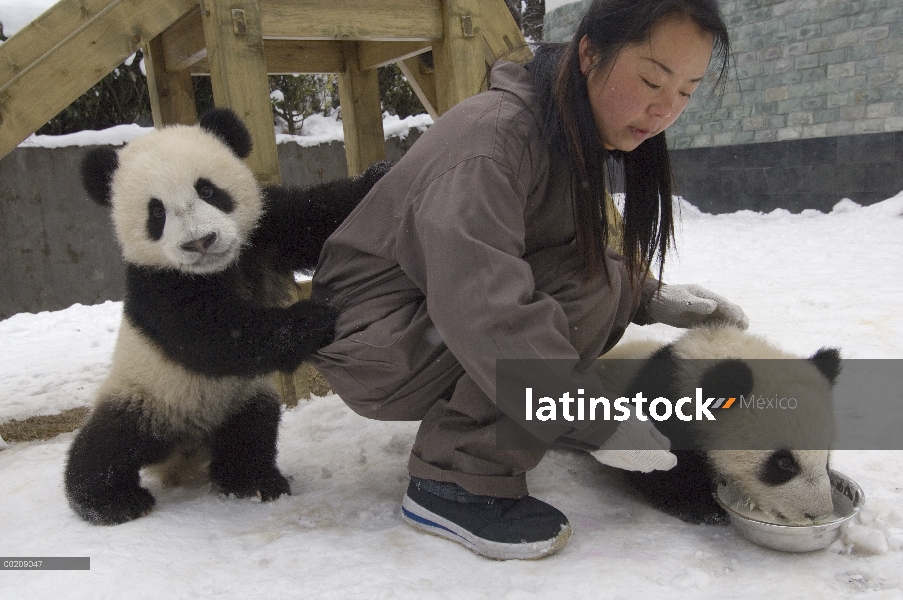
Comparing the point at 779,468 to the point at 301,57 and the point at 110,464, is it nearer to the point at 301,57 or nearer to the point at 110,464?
the point at 110,464

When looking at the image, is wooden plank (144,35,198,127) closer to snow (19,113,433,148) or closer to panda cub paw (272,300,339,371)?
snow (19,113,433,148)

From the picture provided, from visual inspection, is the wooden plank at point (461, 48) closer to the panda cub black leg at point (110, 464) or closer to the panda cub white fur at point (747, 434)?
the panda cub white fur at point (747, 434)

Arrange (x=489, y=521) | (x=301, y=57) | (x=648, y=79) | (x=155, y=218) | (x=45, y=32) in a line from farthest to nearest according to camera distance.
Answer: (x=301, y=57) < (x=45, y=32) < (x=155, y=218) < (x=489, y=521) < (x=648, y=79)

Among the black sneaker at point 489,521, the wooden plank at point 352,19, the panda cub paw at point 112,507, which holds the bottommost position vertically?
the black sneaker at point 489,521

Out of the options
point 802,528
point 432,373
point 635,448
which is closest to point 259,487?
point 432,373

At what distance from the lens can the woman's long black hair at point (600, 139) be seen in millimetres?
1689

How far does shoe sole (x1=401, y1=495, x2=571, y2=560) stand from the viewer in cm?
181

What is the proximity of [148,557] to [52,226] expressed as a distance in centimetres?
579

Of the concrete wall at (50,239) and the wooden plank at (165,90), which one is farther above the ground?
the wooden plank at (165,90)

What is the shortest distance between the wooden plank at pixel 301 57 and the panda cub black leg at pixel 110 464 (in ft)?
7.79

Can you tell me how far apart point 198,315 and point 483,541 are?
1.02 m

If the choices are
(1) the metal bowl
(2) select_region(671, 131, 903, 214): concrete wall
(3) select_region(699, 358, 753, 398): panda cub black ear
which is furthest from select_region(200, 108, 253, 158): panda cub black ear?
(2) select_region(671, 131, 903, 214): concrete wall

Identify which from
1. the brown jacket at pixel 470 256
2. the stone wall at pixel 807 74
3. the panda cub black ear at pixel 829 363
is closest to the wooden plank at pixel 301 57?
the brown jacket at pixel 470 256

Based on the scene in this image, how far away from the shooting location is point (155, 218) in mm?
2080
